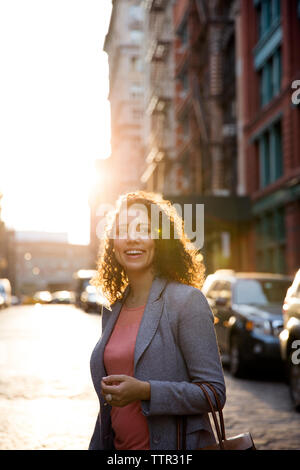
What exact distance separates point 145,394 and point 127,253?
2.11 feet

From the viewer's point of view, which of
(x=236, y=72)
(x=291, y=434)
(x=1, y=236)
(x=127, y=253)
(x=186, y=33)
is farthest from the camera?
(x=1, y=236)

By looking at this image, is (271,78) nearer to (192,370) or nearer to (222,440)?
(192,370)

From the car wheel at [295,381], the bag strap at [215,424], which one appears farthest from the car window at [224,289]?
the bag strap at [215,424]

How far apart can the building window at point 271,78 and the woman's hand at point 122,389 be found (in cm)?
2767

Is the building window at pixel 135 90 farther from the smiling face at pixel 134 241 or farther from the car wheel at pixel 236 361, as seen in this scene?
the smiling face at pixel 134 241

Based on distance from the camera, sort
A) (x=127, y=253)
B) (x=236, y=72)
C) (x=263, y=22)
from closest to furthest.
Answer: (x=127, y=253)
(x=263, y=22)
(x=236, y=72)

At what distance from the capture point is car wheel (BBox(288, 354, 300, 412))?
968cm

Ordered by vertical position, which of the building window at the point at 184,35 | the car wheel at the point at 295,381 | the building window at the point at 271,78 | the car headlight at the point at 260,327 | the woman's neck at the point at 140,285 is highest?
the building window at the point at 184,35

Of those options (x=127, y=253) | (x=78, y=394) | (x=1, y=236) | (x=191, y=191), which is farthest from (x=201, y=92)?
(x=1, y=236)

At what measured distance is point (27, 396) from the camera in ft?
36.5

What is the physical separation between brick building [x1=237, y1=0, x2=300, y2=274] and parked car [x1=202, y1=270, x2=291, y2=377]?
1201cm

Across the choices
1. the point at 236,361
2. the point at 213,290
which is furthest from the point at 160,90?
the point at 236,361

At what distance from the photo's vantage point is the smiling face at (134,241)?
321 cm
